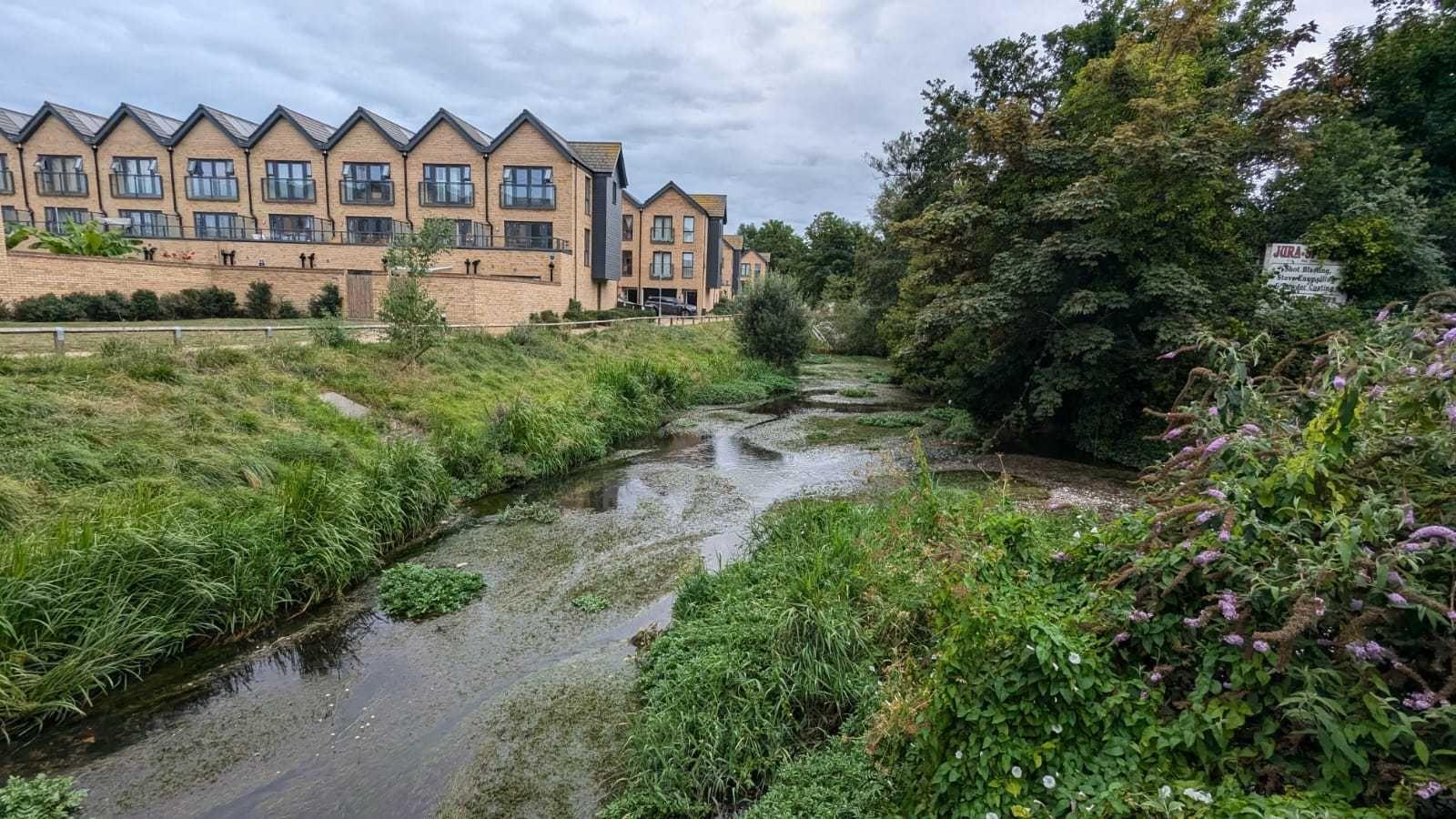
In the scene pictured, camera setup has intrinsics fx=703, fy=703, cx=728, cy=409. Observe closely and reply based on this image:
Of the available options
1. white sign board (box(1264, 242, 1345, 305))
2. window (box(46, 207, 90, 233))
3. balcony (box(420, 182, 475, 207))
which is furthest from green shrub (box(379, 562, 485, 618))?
window (box(46, 207, 90, 233))

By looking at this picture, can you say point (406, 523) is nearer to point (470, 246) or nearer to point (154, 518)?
point (154, 518)

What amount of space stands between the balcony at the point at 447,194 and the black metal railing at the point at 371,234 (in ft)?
5.70

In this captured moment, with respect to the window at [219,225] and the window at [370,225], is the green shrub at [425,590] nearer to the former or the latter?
the window at [370,225]

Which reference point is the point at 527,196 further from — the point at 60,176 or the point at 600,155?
the point at 60,176

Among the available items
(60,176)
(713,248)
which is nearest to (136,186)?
(60,176)

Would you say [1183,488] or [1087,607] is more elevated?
[1183,488]

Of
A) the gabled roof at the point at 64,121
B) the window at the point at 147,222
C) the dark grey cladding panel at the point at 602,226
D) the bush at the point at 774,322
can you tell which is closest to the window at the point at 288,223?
the window at the point at 147,222

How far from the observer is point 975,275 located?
15953 mm

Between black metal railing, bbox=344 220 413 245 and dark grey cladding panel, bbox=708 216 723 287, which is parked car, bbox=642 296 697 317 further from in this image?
black metal railing, bbox=344 220 413 245

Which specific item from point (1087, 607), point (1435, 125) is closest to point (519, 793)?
point (1087, 607)

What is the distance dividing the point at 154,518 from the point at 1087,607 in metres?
8.32

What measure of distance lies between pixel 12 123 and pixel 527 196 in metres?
29.1

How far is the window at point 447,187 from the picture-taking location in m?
36.2

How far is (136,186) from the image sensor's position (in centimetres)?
3741
